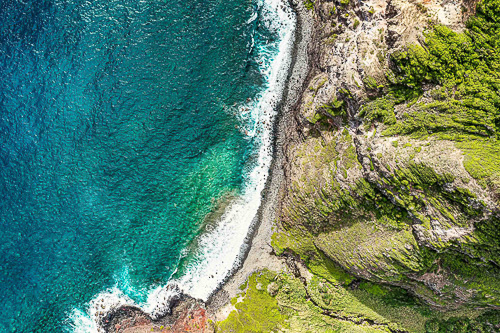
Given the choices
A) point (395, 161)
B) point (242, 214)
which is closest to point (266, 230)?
point (242, 214)

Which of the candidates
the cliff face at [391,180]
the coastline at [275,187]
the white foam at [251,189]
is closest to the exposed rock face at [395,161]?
the cliff face at [391,180]

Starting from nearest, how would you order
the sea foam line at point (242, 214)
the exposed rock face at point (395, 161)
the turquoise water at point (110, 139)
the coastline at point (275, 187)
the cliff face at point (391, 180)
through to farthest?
Result: the cliff face at point (391, 180), the exposed rock face at point (395, 161), the coastline at point (275, 187), the sea foam line at point (242, 214), the turquoise water at point (110, 139)

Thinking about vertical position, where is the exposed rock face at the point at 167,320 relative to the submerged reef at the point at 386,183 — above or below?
below

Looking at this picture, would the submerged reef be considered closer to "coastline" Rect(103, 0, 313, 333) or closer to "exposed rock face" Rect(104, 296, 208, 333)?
"coastline" Rect(103, 0, 313, 333)

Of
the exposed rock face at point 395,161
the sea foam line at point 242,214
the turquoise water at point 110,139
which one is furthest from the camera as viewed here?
the turquoise water at point 110,139

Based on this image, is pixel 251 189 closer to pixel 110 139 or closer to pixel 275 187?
pixel 275 187

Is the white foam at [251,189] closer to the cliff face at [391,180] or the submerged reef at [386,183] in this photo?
the submerged reef at [386,183]

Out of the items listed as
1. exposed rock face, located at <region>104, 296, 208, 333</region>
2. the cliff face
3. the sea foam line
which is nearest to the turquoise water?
the sea foam line
